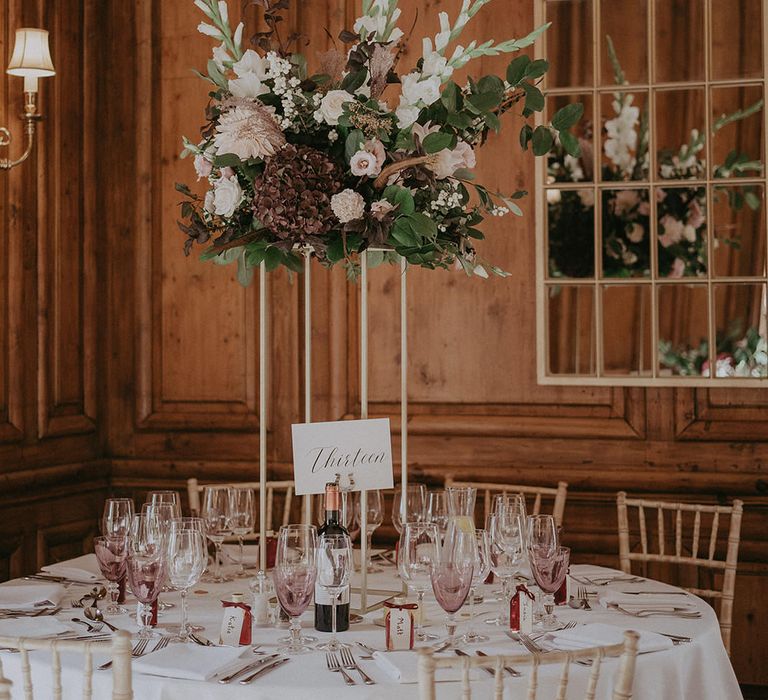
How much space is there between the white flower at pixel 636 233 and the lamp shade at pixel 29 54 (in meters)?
2.07

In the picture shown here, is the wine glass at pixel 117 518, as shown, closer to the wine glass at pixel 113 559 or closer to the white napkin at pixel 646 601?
the wine glass at pixel 113 559

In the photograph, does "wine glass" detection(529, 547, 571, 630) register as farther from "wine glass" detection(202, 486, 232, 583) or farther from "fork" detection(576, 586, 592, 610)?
"wine glass" detection(202, 486, 232, 583)

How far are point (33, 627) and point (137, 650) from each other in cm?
32

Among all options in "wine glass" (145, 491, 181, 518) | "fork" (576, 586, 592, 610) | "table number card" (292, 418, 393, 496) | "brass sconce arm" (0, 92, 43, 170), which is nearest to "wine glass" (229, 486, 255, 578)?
"wine glass" (145, 491, 181, 518)

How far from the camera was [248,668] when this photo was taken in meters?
1.79

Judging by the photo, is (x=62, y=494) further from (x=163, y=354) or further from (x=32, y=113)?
(x=32, y=113)

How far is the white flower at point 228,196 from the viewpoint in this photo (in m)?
2.13

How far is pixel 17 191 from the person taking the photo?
3572mm

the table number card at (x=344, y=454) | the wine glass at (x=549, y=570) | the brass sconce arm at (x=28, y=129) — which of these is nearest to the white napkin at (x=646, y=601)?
the wine glass at (x=549, y=570)

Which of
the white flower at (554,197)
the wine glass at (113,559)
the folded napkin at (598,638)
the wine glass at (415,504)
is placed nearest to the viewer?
the folded napkin at (598,638)

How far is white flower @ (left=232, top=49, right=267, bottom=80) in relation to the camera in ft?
7.03

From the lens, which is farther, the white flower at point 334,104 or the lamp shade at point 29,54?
the lamp shade at point 29,54

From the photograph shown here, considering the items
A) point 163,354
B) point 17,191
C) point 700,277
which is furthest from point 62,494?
point 700,277

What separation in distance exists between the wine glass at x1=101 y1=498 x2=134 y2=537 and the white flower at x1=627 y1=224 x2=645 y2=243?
2109 mm
